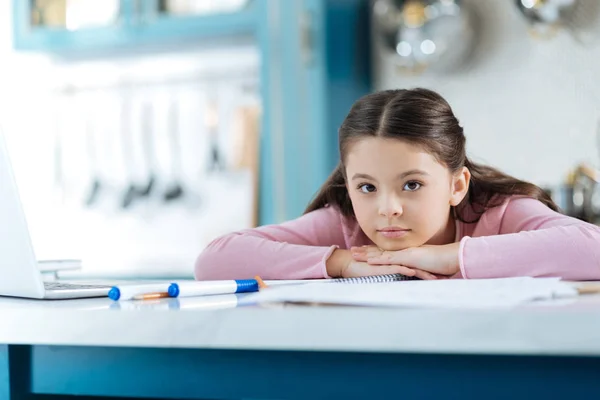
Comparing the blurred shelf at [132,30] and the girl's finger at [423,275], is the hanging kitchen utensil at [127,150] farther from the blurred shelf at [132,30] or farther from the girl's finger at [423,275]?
the girl's finger at [423,275]

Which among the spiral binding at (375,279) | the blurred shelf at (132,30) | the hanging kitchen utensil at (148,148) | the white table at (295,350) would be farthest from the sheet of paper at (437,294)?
the hanging kitchen utensil at (148,148)

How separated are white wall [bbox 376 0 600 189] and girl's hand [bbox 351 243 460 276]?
176 centimetres

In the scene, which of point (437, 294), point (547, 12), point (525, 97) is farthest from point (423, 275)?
point (525, 97)

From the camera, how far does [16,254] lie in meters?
0.72

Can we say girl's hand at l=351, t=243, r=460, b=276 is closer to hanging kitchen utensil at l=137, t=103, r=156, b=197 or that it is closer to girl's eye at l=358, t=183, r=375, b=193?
girl's eye at l=358, t=183, r=375, b=193

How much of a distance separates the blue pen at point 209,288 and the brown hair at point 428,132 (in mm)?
370

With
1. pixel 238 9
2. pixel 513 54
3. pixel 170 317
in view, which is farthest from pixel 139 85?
pixel 170 317

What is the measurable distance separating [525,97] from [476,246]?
1.92 meters

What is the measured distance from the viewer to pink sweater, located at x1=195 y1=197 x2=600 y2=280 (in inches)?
37.8

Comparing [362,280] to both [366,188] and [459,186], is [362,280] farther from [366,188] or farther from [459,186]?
[459,186]

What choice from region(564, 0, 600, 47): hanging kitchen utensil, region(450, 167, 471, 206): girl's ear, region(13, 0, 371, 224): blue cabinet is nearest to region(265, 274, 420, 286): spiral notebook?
region(450, 167, 471, 206): girl's ear

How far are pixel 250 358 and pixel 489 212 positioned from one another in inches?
30.8

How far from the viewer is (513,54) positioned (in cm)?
276

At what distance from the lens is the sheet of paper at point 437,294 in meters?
0.55
